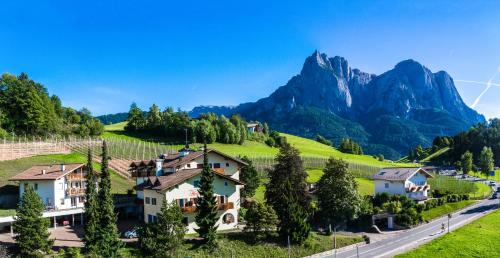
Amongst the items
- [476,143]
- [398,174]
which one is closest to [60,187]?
[398,174]

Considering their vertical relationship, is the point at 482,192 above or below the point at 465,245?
below

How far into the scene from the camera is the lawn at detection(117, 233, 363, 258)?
177 feet

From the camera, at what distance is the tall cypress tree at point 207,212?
56247 millimetres

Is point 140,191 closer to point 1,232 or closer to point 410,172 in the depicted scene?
point 1,232

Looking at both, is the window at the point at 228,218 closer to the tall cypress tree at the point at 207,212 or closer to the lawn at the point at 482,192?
the tall cypress tree at the point at 207,212

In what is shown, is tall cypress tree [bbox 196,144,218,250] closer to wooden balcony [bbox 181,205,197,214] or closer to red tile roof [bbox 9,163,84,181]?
wooden balcony [bbox 181,205,197,214]

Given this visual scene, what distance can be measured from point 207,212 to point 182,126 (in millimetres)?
93103

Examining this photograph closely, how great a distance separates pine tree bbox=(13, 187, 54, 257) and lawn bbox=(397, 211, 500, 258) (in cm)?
3859

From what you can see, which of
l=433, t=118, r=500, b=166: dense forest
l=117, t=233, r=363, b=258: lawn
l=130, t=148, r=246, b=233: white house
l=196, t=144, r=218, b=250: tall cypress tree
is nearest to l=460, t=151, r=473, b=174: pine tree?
l=433, t=118, r=500, b=166: dense forest

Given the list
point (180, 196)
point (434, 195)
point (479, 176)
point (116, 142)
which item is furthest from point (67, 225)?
point (479, 176)

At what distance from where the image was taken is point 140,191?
7188 centimetres

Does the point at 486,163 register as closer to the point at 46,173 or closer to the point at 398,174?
the point at 398,174

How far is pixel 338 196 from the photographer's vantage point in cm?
7200

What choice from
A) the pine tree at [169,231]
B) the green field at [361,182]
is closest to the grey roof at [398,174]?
the green field at [361,182]
